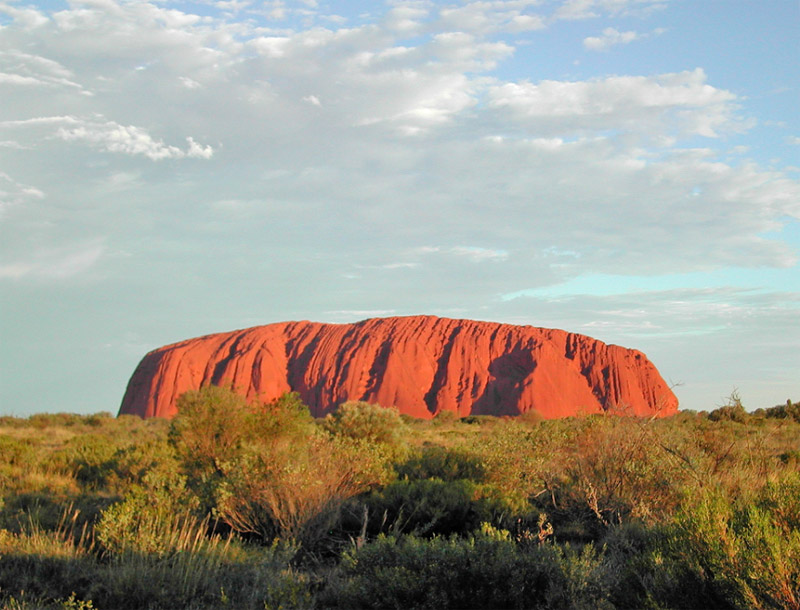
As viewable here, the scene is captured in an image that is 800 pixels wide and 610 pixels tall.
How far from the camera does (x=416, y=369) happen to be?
163 ft

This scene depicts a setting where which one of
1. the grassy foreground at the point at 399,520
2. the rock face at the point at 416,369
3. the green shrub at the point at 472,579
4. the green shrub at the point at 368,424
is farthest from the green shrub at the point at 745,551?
the rock face at the point at 416,369

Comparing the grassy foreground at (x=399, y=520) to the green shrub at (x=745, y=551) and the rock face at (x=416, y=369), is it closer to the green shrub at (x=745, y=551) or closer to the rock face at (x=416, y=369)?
the green shrub at (x=745, y=551)

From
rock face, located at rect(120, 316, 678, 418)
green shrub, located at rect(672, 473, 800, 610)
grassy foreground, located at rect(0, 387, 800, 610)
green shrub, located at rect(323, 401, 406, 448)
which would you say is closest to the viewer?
green shrub, located at rect(672, 473, 800, 610)

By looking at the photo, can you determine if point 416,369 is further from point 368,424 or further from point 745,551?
point 745,551

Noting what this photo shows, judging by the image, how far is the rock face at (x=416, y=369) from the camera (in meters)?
47.4

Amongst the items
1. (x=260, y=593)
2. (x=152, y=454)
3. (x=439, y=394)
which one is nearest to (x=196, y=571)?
(x=260, y=593)

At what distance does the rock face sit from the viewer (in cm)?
4738

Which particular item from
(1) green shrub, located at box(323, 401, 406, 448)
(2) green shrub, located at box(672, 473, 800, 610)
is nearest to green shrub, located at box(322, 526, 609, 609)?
(2) green shrub, located at box(672, 473, 800, 610)

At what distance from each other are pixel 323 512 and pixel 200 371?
162ft

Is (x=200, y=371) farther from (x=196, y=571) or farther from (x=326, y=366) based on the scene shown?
(x=196, y=571)

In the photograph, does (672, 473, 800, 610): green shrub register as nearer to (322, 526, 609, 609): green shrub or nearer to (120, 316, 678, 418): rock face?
(322, 526, 609, 609): green shrub

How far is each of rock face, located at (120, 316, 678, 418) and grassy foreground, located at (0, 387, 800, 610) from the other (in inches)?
1399

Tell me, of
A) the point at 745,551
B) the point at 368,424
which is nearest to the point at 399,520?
the point at 745,551

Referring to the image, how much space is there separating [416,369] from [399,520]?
4272 centimetres
